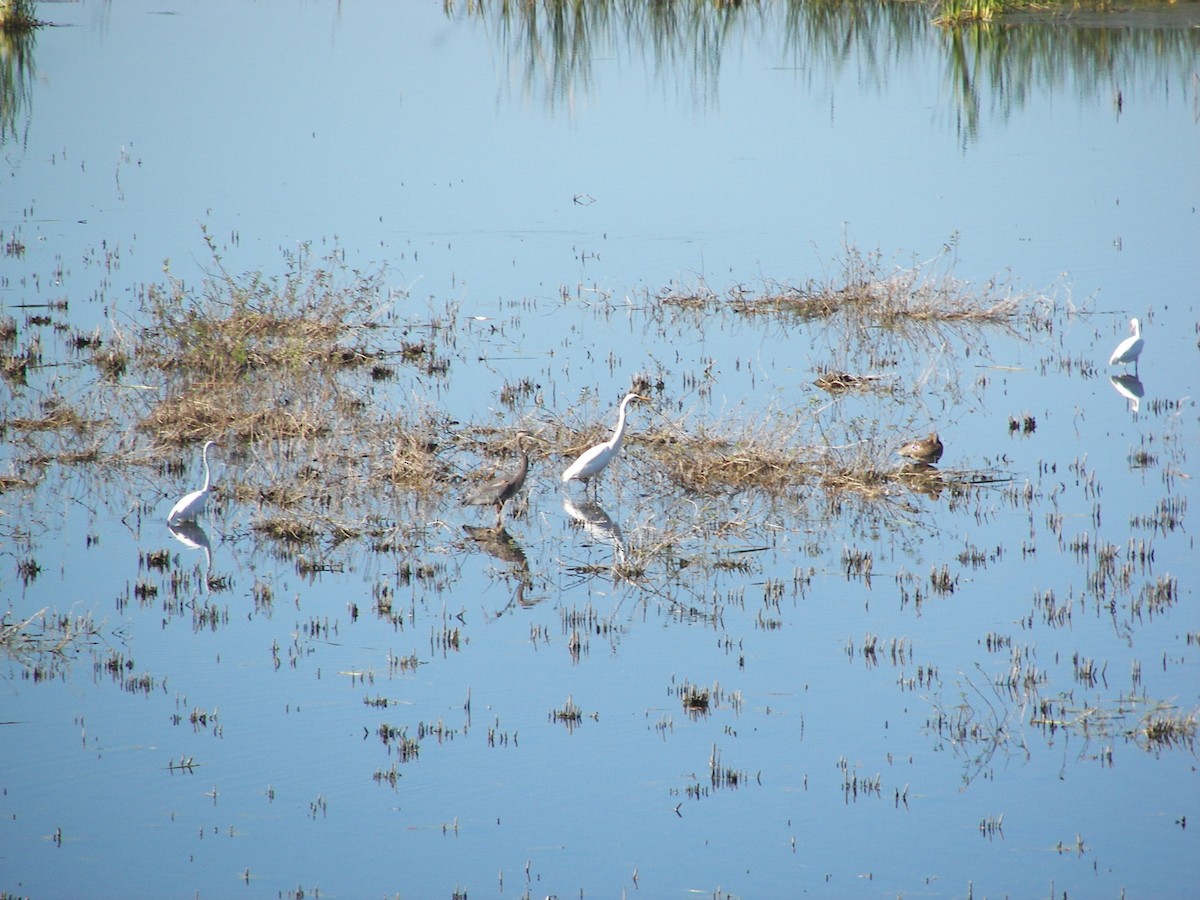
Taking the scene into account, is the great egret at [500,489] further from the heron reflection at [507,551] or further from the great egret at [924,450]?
the great egret at [924,450]

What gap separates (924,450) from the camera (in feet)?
39.5

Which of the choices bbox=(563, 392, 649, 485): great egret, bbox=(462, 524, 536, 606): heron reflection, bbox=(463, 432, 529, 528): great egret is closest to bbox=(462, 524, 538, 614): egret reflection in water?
bbox=(462, 524, 536, 606): heron reflection

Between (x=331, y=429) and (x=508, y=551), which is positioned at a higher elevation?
(x=331, y=429)

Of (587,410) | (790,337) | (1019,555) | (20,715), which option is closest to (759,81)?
(790,337)

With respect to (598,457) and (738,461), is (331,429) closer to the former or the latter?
(598,457)

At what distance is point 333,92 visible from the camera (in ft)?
104

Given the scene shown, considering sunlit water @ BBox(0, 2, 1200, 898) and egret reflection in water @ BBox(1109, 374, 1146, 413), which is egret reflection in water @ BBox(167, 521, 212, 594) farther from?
egret reflection in water @ BBox(1109, 374, 1146, 413)

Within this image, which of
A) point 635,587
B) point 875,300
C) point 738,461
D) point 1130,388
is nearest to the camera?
point 635,587

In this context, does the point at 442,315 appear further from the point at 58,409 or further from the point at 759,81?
the point at 759,81

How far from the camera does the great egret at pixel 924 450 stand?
12055 millimetres

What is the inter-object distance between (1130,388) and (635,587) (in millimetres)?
6824

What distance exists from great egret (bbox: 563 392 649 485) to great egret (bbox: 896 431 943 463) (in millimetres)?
2258

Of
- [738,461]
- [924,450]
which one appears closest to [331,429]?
[738,461]

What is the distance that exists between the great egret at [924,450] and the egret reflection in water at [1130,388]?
274 centimetres
